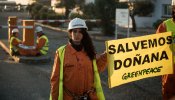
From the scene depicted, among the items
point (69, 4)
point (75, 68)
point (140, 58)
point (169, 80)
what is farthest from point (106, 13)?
point (75, 68)

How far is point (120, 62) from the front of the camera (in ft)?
22.0

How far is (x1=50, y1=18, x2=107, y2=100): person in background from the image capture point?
5.58 meters

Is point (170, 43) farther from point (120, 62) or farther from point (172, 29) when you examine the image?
point (120, 62)

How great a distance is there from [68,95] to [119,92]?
5139 mm

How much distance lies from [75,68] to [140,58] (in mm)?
1723

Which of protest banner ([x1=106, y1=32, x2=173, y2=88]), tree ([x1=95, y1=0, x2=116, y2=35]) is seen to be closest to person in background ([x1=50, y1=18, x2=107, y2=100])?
protest banner ([x1=106, y1=32, x2=173, y2=88])

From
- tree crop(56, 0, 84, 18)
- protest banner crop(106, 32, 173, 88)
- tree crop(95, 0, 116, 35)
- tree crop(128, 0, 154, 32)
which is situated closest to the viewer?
protest banner crop(106, 32, 173, 88)

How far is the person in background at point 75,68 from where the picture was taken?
5.58m

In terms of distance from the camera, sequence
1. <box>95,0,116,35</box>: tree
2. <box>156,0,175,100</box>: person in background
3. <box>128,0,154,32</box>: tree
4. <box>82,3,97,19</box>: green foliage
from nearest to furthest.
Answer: <box>156,0,175,100</box>: person in background < <box>95,0,116,35</box>: tree < <box>82,3,97,19</box>: green foliage < <box>128,0,154,32</box>: tree

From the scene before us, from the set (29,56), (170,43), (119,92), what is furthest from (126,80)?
(29,56)

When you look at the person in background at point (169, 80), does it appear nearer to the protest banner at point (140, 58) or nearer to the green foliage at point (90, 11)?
the protest banner at point (140, 58)

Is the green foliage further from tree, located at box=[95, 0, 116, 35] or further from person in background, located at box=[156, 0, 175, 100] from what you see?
person in background, located at box=[156, 0, 175, 100]

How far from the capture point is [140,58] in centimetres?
698

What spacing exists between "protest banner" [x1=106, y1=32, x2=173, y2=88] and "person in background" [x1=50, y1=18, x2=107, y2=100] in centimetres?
97
